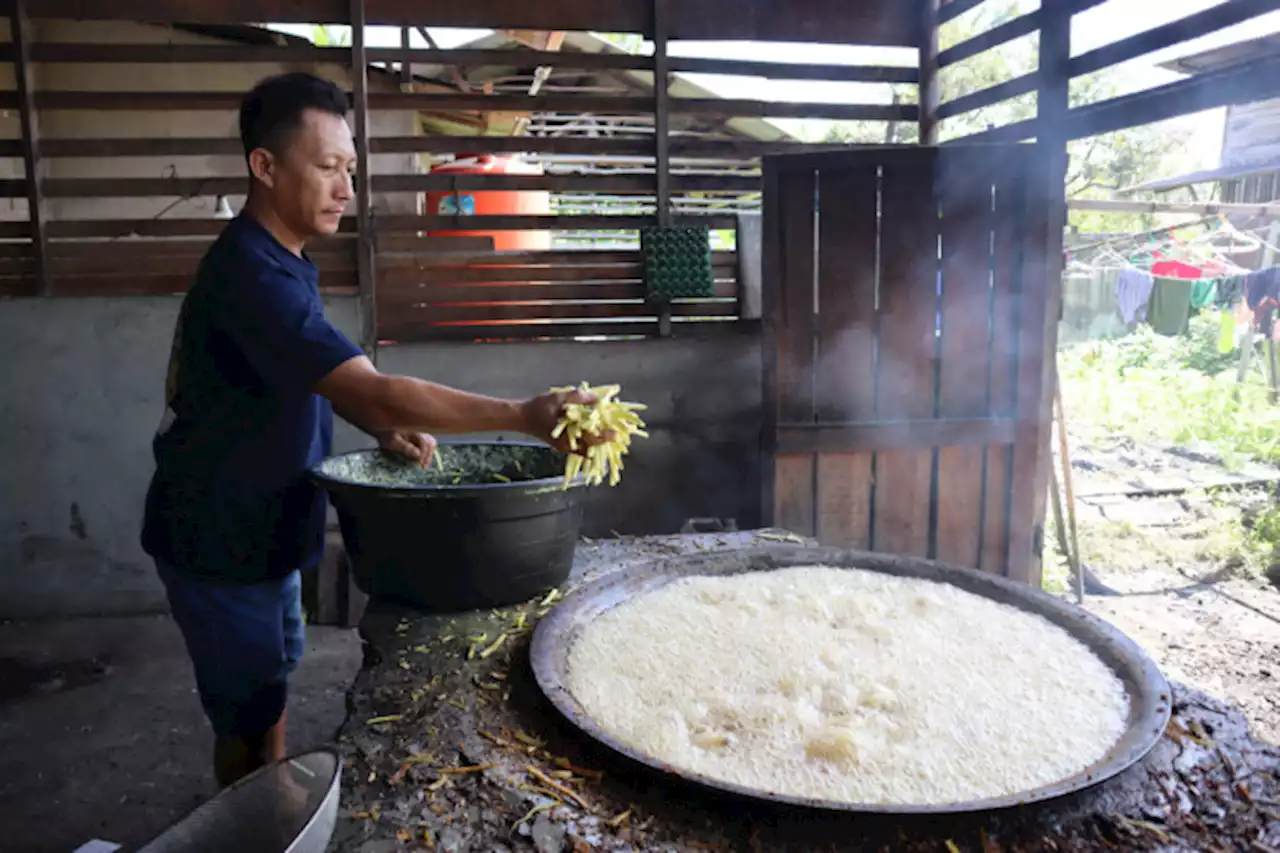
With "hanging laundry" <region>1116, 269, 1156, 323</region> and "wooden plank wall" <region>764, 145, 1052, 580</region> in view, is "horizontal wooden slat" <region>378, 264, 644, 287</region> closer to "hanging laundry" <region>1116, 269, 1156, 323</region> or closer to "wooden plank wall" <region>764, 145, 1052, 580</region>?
"wooden plank wall" <region>764, 145, 1052, 580</region>

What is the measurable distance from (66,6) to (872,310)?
174 inches

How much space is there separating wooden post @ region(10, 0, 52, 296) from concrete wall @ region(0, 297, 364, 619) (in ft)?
0.99

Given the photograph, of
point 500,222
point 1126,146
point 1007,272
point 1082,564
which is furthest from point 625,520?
point 1126,146

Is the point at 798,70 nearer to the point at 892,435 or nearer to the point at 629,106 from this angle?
the point at 629,106

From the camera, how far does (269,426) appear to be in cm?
230

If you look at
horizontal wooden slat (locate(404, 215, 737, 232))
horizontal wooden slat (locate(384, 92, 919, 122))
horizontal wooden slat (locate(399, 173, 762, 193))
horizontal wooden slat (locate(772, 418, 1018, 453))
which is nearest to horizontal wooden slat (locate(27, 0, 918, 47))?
horizontal wooden slat (locate(384, 92, 919, 122))

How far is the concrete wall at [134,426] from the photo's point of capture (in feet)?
16.1

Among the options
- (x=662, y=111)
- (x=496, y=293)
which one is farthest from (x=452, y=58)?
(x=496, y=293)

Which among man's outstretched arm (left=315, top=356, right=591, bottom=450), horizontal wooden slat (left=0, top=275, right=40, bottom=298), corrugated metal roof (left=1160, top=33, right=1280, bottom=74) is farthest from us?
horizontal wooden slat (left=0, top=275, right=40, bottom=298)

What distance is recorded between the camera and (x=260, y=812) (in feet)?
5.54

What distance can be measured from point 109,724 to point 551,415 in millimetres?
3272

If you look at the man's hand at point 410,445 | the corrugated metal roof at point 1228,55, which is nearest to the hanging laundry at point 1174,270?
the corrugated metal roof at point 1228,55

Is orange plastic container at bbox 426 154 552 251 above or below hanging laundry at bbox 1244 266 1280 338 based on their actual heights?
above

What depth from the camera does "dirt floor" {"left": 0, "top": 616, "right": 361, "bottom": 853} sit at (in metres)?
3.35
